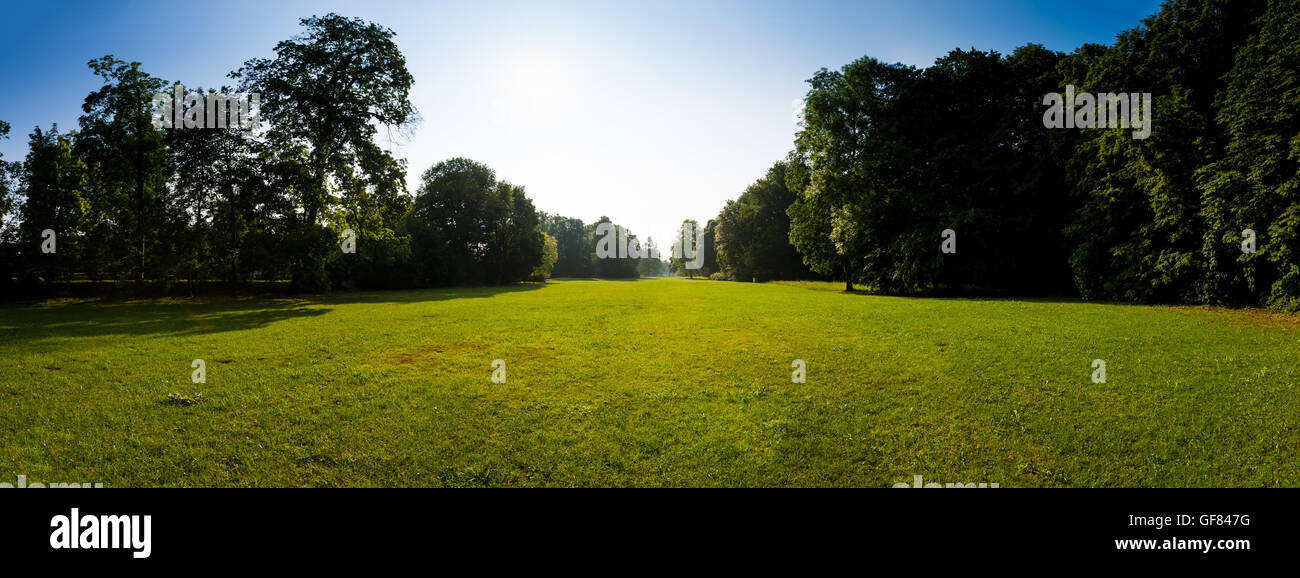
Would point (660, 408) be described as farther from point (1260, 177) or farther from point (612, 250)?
point (612, 250)

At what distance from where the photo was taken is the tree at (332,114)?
29016 millimetres

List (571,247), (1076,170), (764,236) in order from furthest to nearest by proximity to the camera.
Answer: (571,247) → (764,236) → (1076,170)

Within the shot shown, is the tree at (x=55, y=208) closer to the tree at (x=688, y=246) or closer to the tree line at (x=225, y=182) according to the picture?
the tree line at (x=225, y=182)

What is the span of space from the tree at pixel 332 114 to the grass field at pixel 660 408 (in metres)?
16.1

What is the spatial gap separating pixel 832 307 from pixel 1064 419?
17.0 metres

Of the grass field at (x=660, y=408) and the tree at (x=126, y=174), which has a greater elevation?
the tree at (x=126, y=174)

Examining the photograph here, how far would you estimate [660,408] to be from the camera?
7941mm

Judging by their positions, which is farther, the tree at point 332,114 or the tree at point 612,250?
the tree at point 612,250

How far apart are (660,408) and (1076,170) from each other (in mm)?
34520

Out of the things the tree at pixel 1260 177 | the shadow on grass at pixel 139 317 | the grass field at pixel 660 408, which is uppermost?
the tree at pixel 1260 177

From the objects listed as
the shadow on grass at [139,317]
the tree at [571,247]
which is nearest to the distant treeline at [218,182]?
the shadow on grass at [139,317]

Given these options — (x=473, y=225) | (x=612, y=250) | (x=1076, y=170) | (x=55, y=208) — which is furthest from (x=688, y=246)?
(x=55, y=208)

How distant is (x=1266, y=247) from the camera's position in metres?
19.0

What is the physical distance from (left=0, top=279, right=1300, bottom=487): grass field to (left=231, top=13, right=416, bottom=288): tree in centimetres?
1614
